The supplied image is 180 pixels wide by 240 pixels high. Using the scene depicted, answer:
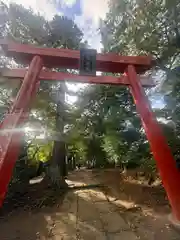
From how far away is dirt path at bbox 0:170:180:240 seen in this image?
452 centimetres

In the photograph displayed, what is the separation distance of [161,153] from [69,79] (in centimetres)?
261

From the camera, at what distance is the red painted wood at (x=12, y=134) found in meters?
2.61

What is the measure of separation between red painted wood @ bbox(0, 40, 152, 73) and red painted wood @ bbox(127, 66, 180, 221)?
25.9 inches

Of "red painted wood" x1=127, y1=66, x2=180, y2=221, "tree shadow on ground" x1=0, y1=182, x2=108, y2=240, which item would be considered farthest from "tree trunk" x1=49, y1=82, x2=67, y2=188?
"red painted wood" x1=127, y1=66, x2=180, y2=221

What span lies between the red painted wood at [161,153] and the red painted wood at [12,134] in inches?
87.1

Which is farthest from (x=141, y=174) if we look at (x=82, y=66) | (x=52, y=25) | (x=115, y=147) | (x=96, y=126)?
(x=52, y=25)

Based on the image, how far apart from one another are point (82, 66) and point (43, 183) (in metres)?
5.71

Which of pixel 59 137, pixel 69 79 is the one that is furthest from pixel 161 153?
pixel 59 137

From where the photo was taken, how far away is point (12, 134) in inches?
111

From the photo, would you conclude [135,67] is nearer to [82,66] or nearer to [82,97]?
[82,66]

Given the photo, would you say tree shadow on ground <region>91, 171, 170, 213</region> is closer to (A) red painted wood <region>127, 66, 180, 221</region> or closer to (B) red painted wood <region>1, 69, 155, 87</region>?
(A) red painted wood <region>127, 66, 180, 221</region>

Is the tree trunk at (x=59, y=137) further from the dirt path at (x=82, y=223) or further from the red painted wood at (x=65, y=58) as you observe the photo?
the red painted wood at (x=65, y=58)

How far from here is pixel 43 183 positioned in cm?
782

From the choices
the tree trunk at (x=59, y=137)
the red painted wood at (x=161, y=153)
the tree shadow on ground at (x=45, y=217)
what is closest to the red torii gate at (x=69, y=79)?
the red painted wood at (x=161, y=153)
